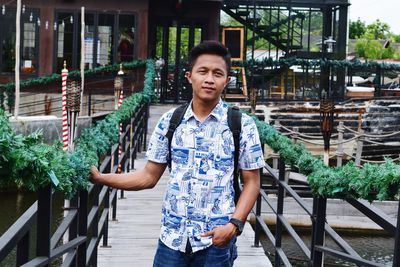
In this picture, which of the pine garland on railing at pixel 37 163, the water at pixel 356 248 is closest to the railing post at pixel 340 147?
the water at pixel 356 248

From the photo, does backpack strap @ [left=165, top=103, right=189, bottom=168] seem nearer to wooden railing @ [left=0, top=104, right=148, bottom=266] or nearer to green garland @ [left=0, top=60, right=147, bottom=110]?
wooden railing @ [left=0, top=104, right=148, bottom=266]

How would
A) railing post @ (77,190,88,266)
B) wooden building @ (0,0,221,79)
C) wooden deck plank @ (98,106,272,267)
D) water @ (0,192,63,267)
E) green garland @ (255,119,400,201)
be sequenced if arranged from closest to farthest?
green garland @ (255,119,400,201) < railing post @ (77,190,88,266) < wooden deck plank @ (98,106,272,267) < water @ (0,192,63,267) < wooden building @ (0,0,221,79)

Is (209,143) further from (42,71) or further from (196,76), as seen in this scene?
(42,71)

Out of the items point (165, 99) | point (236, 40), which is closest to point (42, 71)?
point (165, 99)

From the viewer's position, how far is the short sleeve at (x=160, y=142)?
3.75 m

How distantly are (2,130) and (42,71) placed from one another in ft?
72.9

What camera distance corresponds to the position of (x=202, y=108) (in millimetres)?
3676

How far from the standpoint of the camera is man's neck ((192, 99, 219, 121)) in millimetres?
3670

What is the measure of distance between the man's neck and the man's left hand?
0.50 meters

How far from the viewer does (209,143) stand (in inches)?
142

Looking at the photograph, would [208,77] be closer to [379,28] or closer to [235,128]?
[235,128]

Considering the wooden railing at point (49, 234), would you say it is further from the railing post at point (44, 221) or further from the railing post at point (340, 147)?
the railing post at point (340, 147)

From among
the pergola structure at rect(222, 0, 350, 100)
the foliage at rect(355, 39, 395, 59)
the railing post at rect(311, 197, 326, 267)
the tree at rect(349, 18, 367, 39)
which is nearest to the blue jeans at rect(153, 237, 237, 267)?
the railing post at rect(311, 197, 326, 267)

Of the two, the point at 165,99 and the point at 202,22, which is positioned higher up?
the point at 202,22
